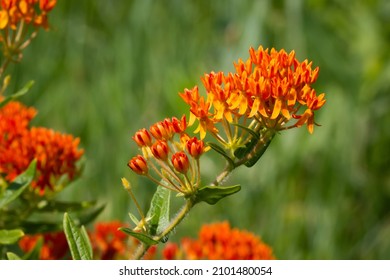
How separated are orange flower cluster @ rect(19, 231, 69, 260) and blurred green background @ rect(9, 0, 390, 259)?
2.55 m

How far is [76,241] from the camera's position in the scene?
1.46 m

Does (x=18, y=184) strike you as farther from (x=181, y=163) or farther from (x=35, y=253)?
(x=181, y=163)

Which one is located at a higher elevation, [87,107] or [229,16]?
[229,16]

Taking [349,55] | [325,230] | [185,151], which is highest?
[349,55]

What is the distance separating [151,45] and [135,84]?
0.34 meters

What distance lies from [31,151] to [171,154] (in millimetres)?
412

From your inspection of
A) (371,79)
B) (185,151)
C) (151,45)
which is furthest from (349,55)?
(185,151)

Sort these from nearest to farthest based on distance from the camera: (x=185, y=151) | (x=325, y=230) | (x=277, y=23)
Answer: (x=185, y=151), (x=325, y=230), (x=277, y=23)

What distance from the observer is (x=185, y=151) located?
4.71 feet

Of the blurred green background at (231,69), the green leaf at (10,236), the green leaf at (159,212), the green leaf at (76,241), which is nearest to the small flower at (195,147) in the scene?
the green leaf at (159,212)

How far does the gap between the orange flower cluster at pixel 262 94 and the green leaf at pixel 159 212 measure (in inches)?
5.8

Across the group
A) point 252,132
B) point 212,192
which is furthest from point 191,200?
point 252,132

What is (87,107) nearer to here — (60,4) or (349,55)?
(60,4)

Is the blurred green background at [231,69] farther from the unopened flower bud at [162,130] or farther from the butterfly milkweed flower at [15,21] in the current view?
the unopened flower bud at [162,130]
